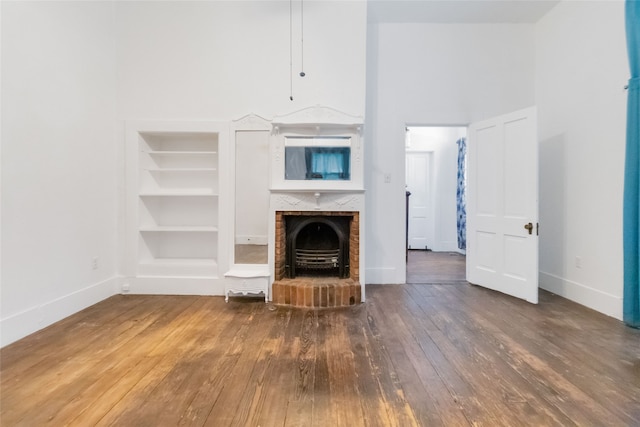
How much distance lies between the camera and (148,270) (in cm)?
362

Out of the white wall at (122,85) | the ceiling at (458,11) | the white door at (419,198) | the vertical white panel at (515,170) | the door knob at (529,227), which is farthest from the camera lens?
the white door at (419,198)

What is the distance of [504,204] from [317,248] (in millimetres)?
2354

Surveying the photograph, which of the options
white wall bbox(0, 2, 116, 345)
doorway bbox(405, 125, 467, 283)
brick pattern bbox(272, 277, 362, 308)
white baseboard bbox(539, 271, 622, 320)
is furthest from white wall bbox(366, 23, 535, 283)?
white wall bbox(0, 2, 116, 345)

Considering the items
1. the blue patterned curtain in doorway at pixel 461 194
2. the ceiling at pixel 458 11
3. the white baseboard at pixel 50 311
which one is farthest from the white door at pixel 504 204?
the white baseboard at pixel 50 311

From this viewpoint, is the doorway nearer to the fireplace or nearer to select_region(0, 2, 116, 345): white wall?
the fireplace

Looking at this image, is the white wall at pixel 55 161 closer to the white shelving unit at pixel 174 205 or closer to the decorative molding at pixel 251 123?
the white shelving unit at pixel 174 205

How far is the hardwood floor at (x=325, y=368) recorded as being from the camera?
157 cm

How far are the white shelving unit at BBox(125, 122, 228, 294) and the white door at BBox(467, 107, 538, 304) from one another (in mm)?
3302

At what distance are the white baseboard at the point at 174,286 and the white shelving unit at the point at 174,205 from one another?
0.5 inches

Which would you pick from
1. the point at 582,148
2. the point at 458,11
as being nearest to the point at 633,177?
the point at 582,148

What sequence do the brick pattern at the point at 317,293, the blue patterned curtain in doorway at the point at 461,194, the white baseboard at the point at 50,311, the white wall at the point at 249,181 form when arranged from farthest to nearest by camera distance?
the blue patterned curtain in doorway at the point at 461,194, the white wall at the point at 249,181, the brick pattern at the point at 317,293, the white baseboard at the point at 50,311

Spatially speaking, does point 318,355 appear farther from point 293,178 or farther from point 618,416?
point 293,178

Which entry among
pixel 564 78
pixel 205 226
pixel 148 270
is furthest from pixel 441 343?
pixel 564 78

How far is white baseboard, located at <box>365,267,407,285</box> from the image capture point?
4156 millimetres
